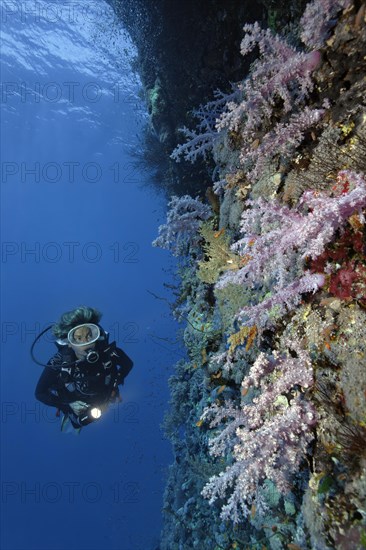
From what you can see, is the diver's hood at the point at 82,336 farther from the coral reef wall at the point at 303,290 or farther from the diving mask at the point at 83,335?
the coral reef wall at the point at 303,290

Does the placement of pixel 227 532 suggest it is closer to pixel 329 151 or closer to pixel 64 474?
pixel 329 151

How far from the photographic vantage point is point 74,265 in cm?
10269

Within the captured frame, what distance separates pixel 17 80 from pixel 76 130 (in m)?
11.6

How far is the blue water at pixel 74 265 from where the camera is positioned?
2548 centimetres

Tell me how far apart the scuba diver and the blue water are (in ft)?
3.43

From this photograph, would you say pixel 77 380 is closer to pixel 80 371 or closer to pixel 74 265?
pixel 80 371

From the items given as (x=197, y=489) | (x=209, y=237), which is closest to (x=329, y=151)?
(x=209, y=237)

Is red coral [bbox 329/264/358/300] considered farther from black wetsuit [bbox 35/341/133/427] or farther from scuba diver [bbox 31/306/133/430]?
black wetsuit [bbox 35/341/133/427]

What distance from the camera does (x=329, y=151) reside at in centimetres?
255

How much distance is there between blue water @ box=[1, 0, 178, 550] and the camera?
1003 inches

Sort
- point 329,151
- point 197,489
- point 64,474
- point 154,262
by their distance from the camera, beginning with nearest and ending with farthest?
point 329,151
point 197,489
point 64,474
point 154,262

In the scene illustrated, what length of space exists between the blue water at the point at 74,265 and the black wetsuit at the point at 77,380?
1014 mm

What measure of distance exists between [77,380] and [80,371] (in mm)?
144

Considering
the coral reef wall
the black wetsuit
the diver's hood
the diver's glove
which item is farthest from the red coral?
the diver's glove
